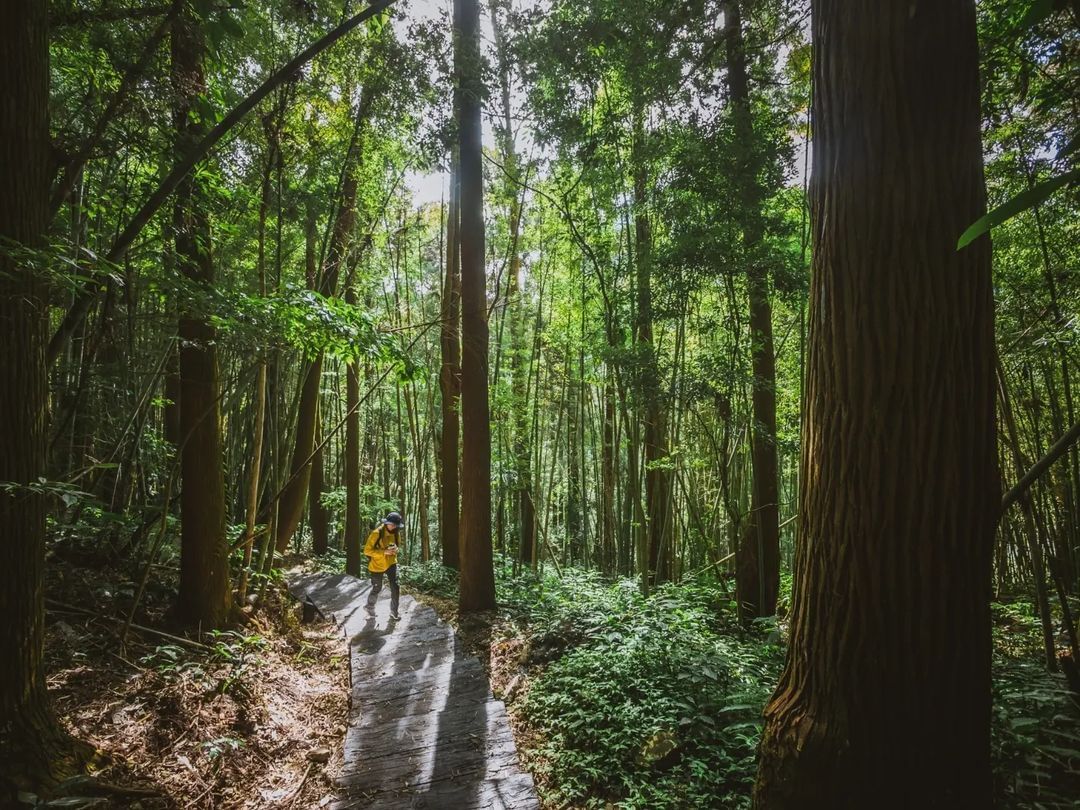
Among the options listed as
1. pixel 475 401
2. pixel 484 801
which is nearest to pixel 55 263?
pixel 484 801

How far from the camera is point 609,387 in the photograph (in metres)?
8.73

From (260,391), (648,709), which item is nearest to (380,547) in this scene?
(260,391)

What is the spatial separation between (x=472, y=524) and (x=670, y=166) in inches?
176

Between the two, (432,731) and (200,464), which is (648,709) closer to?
(432,731)

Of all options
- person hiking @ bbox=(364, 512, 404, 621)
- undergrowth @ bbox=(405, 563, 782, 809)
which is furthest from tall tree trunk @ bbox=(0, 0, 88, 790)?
person hiking @ bbox=(364, 512, 404, 621)

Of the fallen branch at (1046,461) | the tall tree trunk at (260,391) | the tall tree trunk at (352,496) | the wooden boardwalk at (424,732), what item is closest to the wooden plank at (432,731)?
the wooden boardwalk at (424,732)

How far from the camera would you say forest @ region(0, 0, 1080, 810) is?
1.70 m

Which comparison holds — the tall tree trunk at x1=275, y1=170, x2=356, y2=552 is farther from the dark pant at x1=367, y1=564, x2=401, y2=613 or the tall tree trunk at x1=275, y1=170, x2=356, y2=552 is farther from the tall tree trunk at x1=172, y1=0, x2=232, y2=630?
the tall tree trunk at x1=172, y1=0, x2=232, y2=630

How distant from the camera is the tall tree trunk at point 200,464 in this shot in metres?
3.81

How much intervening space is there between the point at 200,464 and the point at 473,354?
2900 millimetres

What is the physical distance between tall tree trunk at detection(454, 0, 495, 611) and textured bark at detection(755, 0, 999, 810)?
444cm

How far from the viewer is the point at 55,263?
2141 mm

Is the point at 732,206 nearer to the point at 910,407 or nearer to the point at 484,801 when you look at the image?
the point at 910,407

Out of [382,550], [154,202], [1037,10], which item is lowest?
[382,550]
